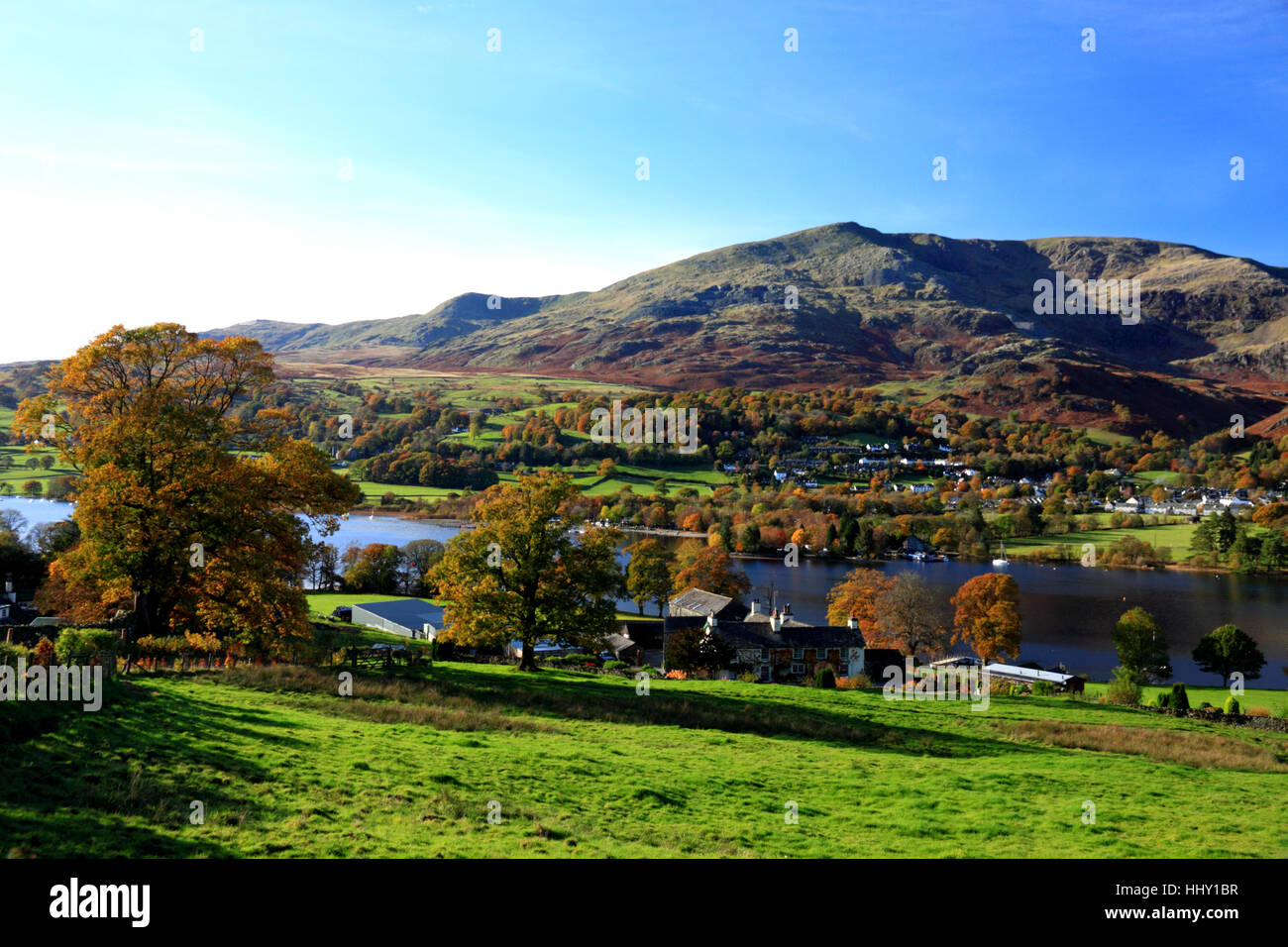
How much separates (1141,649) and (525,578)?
49.7 metres


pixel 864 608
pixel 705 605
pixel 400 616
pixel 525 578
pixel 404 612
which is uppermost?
pixel 525 578

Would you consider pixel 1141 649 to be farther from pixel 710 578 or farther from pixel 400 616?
pixel 400 616

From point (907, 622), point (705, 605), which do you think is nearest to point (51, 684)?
point (705, 605)

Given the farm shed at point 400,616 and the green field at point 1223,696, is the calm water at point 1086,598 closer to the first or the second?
the green field at point 1223,696

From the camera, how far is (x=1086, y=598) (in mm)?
90750

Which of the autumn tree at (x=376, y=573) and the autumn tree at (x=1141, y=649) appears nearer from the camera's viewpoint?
the autumn tree at (x=1141, y=649)

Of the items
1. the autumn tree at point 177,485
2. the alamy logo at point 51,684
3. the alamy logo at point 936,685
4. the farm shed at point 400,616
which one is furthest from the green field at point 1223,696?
the alamy logo at point 51,684

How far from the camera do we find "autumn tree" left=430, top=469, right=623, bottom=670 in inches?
1299

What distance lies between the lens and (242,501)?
991 inches

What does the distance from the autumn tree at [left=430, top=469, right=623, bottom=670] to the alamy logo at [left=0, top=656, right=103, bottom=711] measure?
1657 cm
